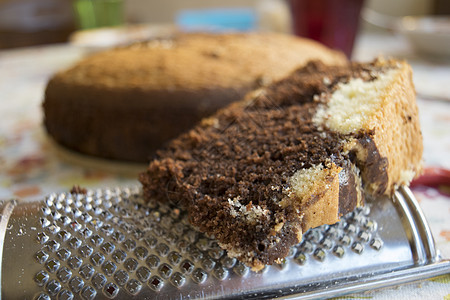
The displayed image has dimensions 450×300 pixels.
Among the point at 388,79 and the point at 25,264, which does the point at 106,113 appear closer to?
the point at 25,264

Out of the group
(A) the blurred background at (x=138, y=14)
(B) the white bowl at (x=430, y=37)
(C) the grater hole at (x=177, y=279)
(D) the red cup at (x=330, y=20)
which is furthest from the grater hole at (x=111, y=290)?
(B) the white bowl at (x=430, y=37)

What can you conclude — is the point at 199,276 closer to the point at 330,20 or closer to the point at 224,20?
the point at 330,20

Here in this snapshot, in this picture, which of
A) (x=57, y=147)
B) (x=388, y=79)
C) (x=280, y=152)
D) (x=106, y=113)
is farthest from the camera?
(x=57, y=147)

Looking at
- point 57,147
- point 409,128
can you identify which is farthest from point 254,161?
point 57,147

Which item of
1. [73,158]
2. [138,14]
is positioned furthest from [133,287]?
[138,14]

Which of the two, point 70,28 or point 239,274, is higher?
point 239,274

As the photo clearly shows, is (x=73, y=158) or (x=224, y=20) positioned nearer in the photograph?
(x=73, y=158)
